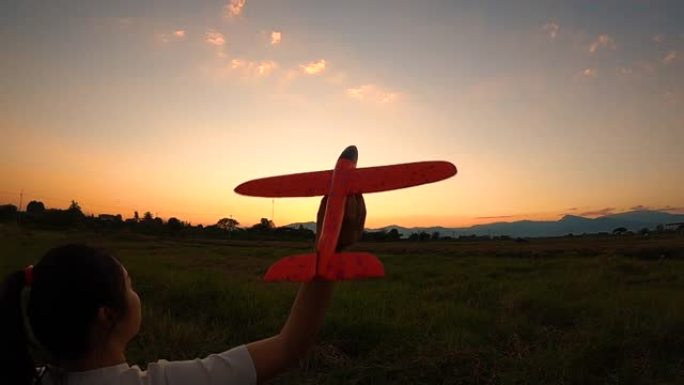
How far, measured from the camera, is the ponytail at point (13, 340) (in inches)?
55.7

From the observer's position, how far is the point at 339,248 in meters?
1.56

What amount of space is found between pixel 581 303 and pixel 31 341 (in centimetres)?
892

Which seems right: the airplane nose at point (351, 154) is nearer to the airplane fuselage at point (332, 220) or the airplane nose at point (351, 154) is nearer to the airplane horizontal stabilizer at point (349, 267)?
the airplane fuselage at point (332, 220)

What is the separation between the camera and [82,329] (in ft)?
4.64

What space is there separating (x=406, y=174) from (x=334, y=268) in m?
0.70

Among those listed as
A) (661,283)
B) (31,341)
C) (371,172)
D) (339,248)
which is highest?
(371,172)

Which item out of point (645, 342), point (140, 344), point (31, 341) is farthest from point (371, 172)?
point (645, 342)

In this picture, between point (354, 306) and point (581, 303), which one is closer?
point (354, 306)

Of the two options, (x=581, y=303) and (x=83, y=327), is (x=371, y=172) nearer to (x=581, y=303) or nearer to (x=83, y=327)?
(x=83, y=327)

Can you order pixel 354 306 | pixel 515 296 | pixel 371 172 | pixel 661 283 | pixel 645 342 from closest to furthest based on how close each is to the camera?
pixel 371 172 → pixel 645 342 → pixel 354 306 → pixel 515 296 → pixel 661 283

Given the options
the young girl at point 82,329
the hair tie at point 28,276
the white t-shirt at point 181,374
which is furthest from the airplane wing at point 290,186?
the hair tie at point 28,276

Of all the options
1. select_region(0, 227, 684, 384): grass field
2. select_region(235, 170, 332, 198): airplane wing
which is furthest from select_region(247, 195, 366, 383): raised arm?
select_region(0, 227, 684, 384): grass field

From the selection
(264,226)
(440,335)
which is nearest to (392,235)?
(264,226)

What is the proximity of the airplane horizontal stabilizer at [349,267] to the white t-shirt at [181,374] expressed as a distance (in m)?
0.37
